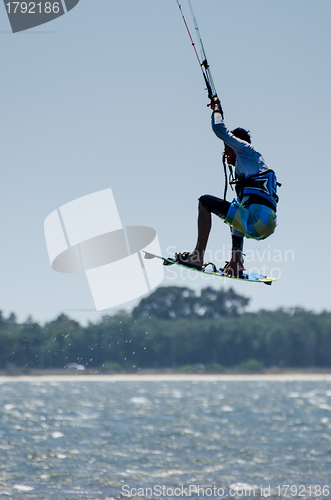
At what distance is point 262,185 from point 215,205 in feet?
3.53

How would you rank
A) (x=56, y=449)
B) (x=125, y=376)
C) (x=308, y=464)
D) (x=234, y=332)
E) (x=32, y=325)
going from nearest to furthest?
(x=308, y=464) < (x=56, y=449) < (x=32, y=325) < (x=234, y=332) < (x=125, y=376)

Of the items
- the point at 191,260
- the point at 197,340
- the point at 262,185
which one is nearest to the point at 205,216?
the point at 191,260

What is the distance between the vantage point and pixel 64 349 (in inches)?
6255

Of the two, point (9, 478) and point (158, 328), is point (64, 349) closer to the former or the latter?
point (158, 328)

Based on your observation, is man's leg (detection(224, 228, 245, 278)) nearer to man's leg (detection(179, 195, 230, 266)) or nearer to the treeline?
man's leg (detection(179, 195, 230, 266))

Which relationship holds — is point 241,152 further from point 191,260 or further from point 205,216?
point 191,260

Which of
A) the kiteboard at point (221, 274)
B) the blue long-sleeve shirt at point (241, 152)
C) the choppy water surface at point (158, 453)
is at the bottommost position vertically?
the choppy water surface at point (158, 453)

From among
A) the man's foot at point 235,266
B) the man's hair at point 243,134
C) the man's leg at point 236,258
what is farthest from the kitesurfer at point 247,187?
the man's foot at point 235,266

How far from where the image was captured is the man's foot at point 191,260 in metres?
10.7

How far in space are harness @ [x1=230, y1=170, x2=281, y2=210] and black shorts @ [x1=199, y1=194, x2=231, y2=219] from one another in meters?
0.63

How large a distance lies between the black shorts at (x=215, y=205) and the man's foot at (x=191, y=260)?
0.89 metres

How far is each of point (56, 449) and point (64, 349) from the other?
115 m

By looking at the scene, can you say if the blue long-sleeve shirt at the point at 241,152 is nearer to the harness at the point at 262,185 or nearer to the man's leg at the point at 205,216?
the harness at the point at 262,185

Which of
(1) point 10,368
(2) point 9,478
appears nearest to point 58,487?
(2) point 9,478
